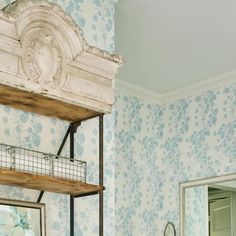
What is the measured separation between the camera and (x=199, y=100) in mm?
4117

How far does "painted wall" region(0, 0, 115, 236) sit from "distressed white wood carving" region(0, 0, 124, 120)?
3.6 inches

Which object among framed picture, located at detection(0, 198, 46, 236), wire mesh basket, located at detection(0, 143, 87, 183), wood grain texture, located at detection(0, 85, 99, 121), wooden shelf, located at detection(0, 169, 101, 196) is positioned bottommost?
framed picture, located at detection(0, 198, 46, 236)

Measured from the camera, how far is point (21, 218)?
214 cm

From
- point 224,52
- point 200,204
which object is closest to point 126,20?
point 224,52

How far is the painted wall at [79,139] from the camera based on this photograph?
7.45 ft

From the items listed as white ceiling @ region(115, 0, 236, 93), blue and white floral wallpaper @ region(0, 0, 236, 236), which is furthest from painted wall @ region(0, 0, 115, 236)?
blue and white floral wallpaper @ region(0, 0, 236, 236)

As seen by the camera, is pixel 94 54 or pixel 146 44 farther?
pixel 146 44

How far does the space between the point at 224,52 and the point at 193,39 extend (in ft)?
0.99

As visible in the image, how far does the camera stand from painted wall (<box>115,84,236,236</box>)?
155 inches

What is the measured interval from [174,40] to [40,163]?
157 cm

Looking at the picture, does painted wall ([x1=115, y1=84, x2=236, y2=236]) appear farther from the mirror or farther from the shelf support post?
the shelf support post

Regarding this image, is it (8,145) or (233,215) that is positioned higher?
(8,145)

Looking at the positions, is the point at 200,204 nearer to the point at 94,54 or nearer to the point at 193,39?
the point at 193,39

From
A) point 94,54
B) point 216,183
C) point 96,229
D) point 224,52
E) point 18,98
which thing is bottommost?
point 96,229
